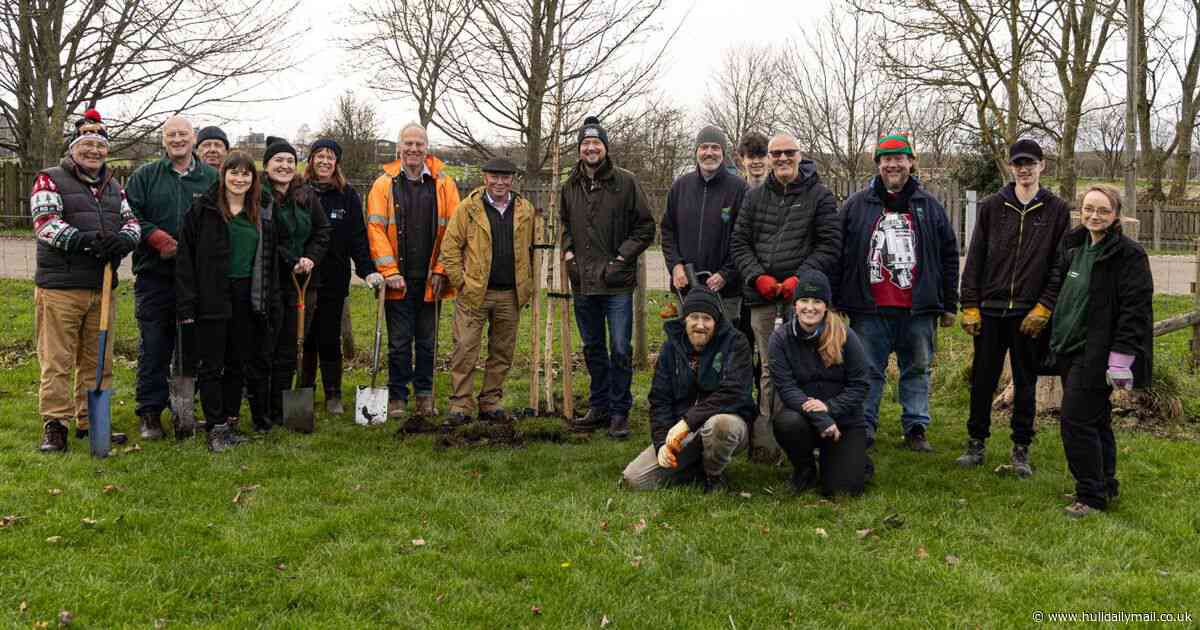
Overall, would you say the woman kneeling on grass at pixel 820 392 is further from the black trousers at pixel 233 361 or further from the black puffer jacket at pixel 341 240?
the black trousers at pixel 233 361

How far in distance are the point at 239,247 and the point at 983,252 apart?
5023 millimetres

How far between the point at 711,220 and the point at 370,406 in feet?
9.83

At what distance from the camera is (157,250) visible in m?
6.30

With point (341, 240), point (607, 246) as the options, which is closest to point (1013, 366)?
point (607, 246)

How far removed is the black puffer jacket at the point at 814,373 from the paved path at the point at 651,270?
A: 7914mm

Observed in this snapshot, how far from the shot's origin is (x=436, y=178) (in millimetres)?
7312

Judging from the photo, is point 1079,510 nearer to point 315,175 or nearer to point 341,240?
point 341,240

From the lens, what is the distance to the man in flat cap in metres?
6.92

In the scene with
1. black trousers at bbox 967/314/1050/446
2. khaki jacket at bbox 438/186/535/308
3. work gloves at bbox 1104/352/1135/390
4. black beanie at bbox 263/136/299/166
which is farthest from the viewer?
khaki jacket at bbox 438/186/535/308

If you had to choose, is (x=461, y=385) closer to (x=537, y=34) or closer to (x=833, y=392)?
(x=833, y=392)

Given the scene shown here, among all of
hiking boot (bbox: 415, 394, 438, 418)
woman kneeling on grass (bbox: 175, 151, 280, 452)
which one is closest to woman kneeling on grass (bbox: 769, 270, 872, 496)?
hiking boot (bbox: 415, 394, 438, 418)

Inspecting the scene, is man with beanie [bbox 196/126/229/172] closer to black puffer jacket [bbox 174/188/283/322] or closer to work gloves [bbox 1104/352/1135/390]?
black puffer jacket [bbox 174/188/283/322]

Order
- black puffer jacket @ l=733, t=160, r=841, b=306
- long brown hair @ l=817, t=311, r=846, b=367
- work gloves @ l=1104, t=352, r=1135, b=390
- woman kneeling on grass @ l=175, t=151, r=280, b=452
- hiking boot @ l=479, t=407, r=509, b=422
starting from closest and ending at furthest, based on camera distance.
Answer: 1. work gloves @ l=1104, t=352, r=1135, b=390
2. long brown hair @ l=817, t=311, r=846, b=367
3. black puffer jacket @ l=733, t=160, r=841, b=306
4. woman kneeling on grass @ l=175, t=151, r=280, b=452
5. hiking boot @ l=479, t=407, r=509, b=422

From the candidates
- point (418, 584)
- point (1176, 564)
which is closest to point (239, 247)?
point (418, 584)
